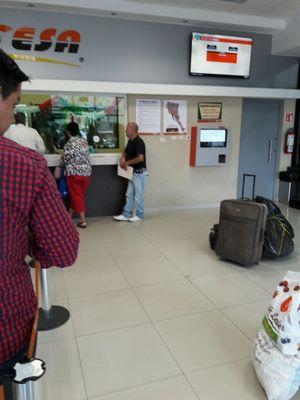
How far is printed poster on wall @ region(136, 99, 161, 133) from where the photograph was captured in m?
5.14

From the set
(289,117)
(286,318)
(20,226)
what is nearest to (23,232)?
(20,226)

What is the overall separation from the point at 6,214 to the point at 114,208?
4612mm

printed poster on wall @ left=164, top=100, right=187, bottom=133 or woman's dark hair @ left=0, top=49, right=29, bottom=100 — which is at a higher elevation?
printed poster on wall @ left=164, top=100, right=187, bottom=133

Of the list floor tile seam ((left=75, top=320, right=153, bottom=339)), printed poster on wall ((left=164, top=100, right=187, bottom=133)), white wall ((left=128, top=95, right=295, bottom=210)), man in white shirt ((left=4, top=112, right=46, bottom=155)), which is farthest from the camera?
white wall ((left=128, top=95, right=295, bottom=210))

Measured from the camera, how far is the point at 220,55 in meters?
5.27

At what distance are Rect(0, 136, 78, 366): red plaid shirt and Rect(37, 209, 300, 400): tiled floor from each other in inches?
18.1

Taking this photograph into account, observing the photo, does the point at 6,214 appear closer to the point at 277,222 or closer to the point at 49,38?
the point at 277,222

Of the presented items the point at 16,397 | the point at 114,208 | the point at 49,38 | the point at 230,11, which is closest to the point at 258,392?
the point at 16,397

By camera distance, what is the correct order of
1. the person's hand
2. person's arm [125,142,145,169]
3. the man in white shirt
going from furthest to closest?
the person's hand → person's arm [125,142,145,169] → the man in white shirt

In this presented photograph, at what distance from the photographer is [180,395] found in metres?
1.76

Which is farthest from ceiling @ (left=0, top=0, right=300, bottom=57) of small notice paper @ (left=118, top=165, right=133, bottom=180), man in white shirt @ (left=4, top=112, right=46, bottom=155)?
small notice paper @ (left=118, top=165, right=133, bottom=180)

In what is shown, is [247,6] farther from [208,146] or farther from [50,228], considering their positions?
[50,228]

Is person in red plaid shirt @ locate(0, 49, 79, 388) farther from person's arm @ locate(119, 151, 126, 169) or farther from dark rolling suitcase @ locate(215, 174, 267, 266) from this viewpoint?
person's arm @ locate(119, 151, 126, 169)

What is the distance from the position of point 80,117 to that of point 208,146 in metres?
2.19
